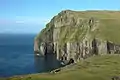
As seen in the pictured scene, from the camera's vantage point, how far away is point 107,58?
488ft

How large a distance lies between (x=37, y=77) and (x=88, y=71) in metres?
20.4

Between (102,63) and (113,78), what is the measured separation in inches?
1558

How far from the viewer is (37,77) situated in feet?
305

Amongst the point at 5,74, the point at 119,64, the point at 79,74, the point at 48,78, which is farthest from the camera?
the point at 5,74

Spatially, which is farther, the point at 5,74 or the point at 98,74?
the point at 5,74

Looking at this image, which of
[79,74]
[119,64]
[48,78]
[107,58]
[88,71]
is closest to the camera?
[48,78]

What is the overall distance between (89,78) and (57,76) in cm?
908

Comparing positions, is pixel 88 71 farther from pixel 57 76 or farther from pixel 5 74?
pixel 5 74

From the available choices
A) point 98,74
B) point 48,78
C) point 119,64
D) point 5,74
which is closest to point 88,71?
point 98,74

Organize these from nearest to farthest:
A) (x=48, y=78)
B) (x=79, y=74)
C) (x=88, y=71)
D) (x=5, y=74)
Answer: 1. (x=48, y=78)
2. (x=79, y=74)
3. (x=88, y=71)
4. (x=5, y=74)

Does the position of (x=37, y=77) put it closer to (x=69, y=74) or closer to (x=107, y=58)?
(x=69, y=74)

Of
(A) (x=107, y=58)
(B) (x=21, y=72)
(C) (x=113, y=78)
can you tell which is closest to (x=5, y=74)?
(B) (x=21, y=72)

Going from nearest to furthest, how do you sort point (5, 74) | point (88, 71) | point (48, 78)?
point (48, 78) → point (88, 71) → point (5, 74)

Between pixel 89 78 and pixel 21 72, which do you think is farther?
pixel 21 72
